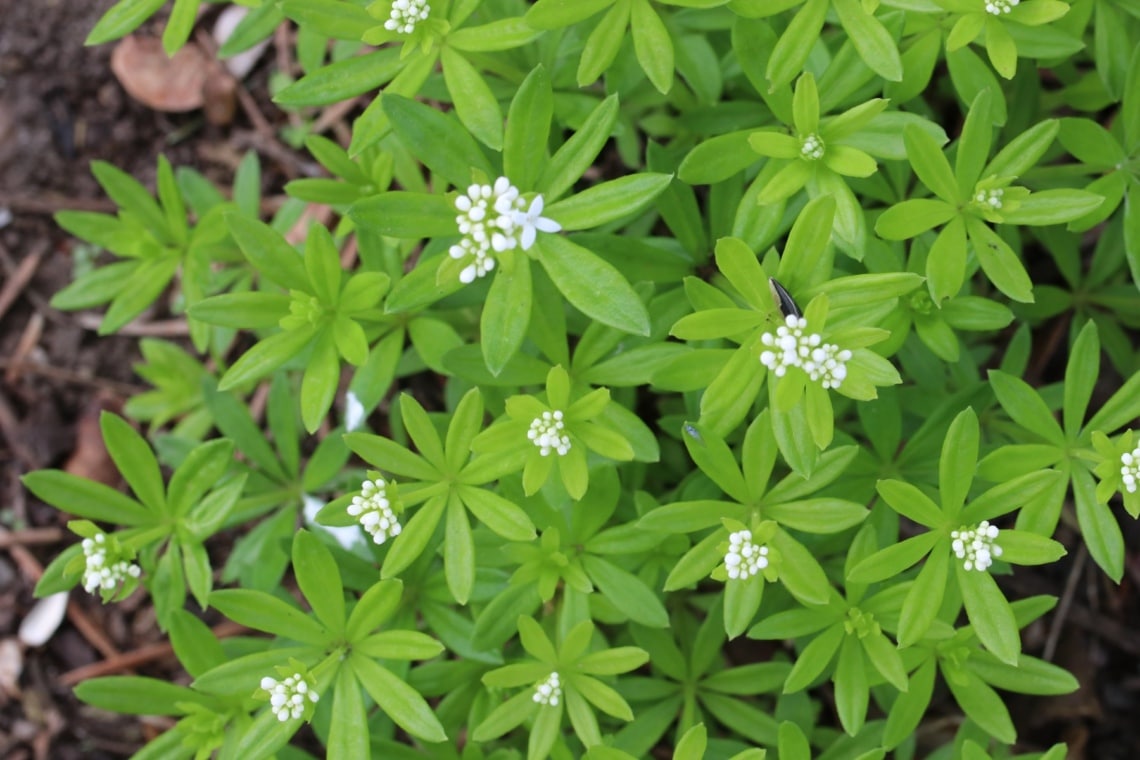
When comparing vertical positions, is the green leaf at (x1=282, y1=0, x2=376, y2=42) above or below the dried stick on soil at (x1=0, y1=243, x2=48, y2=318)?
above

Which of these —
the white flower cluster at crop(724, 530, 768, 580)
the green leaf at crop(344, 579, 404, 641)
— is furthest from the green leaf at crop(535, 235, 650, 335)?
the green leaf at crop(344, 579, 404, 641)

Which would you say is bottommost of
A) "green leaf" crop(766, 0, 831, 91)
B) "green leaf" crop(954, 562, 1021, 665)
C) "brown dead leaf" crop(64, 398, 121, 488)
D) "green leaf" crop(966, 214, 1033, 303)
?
"brown dead leaf" crop(64, 398, 121, 488)

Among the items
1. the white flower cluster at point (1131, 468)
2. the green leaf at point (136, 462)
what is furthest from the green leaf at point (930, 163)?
the green leaf at point (136, 462)

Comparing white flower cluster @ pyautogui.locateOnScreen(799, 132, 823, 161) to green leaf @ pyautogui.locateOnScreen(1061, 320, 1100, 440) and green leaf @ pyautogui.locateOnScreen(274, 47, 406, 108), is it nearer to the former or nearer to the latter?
green leaf @ pyautogui.locateOnScreen(1061, 320, 1100, 440)

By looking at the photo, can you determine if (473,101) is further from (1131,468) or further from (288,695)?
(1131,468)

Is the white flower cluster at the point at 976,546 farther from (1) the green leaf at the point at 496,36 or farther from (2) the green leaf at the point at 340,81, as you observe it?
(2) the green leaf at the point at 340,81

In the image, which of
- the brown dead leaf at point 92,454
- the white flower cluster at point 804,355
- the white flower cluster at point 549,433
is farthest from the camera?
the brown dead leaf at point 92,454
